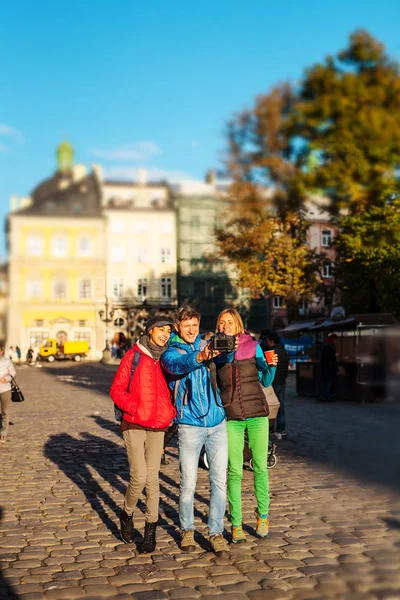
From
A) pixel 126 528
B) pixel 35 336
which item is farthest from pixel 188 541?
pixel 35 336

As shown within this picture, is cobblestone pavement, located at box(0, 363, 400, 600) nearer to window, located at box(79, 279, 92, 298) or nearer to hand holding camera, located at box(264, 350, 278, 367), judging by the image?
hand holding camera, located at box(264, 350, 278, 367)

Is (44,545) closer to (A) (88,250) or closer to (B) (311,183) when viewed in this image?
(A) (88,250)

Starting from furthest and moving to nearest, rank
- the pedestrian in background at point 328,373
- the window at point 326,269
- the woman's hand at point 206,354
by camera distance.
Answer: the window at point 326,269 < the pedestrian in background at point 328,373 < the woman's hand at point 206,354

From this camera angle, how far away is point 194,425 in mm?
5473

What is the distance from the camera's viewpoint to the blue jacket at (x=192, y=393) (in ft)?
17.5

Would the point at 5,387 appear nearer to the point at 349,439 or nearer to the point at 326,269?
the point at 349,439

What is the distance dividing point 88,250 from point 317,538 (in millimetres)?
2670

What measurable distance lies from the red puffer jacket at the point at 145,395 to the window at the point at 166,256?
33.2 inches

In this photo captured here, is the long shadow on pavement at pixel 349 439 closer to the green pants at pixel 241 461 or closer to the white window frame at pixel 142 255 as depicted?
the green pants at pixel 241 461

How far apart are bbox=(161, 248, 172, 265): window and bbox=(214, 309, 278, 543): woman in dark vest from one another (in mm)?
764

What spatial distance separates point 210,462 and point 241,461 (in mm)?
416

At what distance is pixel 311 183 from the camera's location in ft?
16.3

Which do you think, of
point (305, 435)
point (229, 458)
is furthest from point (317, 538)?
point (305, 435)

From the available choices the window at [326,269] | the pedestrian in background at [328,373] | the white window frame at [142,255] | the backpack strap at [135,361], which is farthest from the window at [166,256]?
the window at [326,269]
